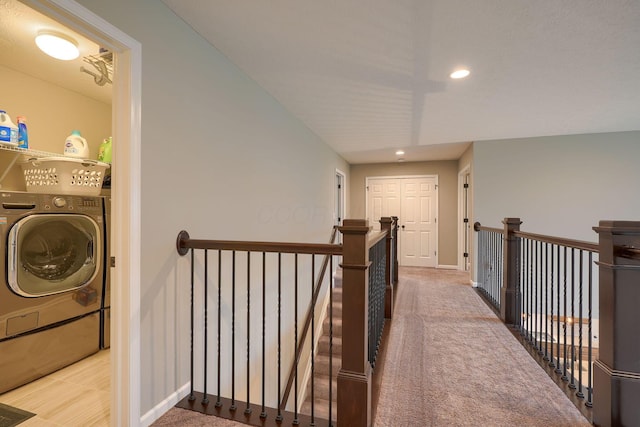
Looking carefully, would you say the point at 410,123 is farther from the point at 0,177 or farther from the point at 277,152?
the point at 0,177

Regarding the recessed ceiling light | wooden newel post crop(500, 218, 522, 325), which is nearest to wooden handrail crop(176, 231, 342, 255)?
the recessed ceiling light

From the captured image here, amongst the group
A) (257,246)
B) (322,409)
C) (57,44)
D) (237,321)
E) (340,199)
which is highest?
(57,44)

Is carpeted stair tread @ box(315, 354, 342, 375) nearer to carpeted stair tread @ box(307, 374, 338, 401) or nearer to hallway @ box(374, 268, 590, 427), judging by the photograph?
carpeted stair tread @ box(307, 374, 338, 401)

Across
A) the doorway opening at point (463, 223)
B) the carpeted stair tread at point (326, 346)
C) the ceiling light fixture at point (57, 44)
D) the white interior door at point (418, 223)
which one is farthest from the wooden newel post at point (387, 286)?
the white interior door at point (418, 223)

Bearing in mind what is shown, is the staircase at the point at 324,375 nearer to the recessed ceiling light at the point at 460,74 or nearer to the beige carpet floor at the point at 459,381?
the beige carpet floor at the point at 459,381

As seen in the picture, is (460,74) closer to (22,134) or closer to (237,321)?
(237,321)

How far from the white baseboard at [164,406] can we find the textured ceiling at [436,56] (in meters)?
2.20

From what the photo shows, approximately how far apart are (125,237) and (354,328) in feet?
3.94

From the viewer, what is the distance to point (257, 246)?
1.56 meters

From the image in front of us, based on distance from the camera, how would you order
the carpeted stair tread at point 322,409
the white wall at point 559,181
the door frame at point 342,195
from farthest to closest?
the door frame at point 342,195, the white wall at point 559,181, the carpeted stair tread at point 322,409

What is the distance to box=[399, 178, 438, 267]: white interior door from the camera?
606 cm

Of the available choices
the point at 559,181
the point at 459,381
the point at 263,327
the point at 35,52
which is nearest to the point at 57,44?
the point at 35,52

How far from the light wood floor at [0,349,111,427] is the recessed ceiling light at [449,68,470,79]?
3.31m

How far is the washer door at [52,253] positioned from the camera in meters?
1.81
